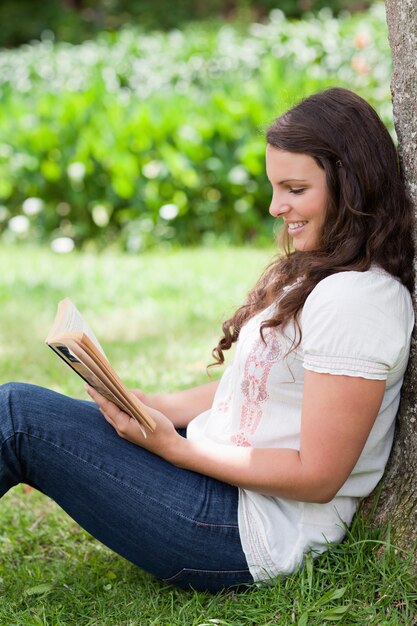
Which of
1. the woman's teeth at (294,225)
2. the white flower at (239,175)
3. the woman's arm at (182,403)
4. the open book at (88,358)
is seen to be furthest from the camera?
the white flower at (239,175)

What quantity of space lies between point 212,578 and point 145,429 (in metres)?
0.40

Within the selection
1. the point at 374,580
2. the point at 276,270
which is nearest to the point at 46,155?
the point at 276,270

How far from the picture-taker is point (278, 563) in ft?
7.25

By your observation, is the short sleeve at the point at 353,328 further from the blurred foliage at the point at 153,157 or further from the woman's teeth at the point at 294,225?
the blurred foliage at the point at 153,157

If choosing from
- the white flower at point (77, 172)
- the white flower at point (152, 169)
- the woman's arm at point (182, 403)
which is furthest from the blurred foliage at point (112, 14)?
the woman's arm at point (182, 403)

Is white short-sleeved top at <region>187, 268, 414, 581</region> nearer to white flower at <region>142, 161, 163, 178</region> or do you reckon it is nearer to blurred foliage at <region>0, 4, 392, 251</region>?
blurred foliage at <region>0, 4, 392, 251</region>

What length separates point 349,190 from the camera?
2119 mm

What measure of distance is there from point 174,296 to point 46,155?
82.7 inches

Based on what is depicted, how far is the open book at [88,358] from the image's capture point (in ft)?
6.56

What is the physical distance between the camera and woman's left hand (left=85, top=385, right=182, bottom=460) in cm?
221

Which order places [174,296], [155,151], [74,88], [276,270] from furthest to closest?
[74,88] → [155,151] → [174,296] → [276,270]

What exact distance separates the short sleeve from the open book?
0.39 meters

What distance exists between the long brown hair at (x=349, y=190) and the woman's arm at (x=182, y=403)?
19.6 inches

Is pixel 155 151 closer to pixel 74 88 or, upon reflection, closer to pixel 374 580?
pixel 74 88
